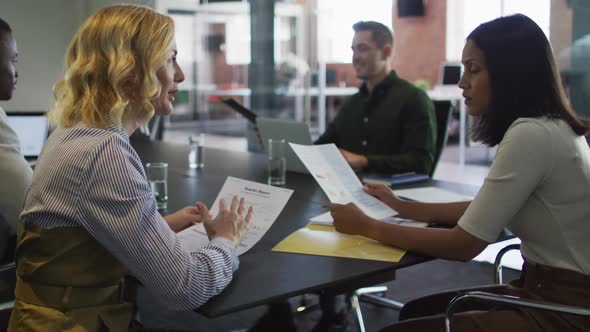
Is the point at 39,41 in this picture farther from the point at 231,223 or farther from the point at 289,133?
the point at 231,223

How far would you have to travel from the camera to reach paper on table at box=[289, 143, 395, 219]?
6.20 feet

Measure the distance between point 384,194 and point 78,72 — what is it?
102cm

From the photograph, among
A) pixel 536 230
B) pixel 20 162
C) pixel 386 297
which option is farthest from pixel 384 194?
pixel 386 297

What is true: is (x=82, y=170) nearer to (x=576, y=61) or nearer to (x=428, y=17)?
(x=576, y=61)

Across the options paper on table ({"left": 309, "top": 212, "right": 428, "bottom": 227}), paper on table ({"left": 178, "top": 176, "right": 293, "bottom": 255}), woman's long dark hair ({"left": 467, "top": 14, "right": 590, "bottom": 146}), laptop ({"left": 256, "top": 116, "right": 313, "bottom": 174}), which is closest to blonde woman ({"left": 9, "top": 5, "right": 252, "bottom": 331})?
paper on table ({"left": 178, "top": 176, "right": 293, "bottom": 255})

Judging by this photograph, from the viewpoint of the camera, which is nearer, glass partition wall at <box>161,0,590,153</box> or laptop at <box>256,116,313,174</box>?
laptop at <box>256,116,313,174</box>

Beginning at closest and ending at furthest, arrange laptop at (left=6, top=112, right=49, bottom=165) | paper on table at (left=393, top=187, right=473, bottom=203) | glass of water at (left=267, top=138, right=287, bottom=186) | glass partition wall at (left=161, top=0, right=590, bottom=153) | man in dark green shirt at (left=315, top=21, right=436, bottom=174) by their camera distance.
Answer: paper on table at (left=393, top=187, right=473, bottom=203) < glass of water at (left=267, top=138, right=287, bottom=186) < man in dark green shirt at (left=315, top=21, right=436, bottom=174) < laptop at (left=6, top=112, right=49, bottom=165) < glass partition wall at (left=161, top=0, right=590, bottom=153)

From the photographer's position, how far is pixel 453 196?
7.38 feet

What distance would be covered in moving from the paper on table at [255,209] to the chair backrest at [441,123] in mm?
1820

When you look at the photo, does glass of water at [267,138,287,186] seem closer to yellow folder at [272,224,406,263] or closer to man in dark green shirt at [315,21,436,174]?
man in dark green shirt at [315,21,436,174]

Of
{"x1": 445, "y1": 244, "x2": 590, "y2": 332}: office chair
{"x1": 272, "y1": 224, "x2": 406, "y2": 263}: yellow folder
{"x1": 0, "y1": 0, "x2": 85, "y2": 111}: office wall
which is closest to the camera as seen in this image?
{"x1": 445, "y1": 244, "x2": 590, "y2": 332}: office chair

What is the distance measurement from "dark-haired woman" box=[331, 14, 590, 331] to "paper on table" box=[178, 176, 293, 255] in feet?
0.82

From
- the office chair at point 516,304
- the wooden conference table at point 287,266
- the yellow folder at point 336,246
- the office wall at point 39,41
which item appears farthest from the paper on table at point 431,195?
the office wall at point 39,41

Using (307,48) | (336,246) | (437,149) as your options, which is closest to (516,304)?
(336,246)
